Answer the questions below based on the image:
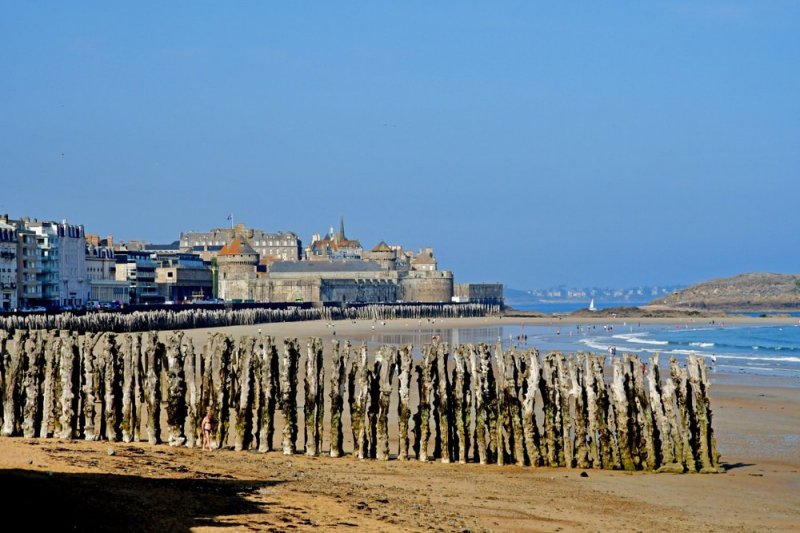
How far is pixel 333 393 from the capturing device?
16.7 meters

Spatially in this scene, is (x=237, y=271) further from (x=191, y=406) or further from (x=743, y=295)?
(x=191, y=406)

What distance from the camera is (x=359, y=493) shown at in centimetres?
1271

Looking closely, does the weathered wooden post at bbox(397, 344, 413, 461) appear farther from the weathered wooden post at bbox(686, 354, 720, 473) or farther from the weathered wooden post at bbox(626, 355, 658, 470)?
the weathered wooden post at bbox(686, 354, 720, 473)

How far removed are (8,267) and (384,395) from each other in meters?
75.4

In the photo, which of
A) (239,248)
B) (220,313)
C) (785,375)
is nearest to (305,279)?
(239,248)

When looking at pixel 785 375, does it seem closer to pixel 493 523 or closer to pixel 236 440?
pixel 236 440

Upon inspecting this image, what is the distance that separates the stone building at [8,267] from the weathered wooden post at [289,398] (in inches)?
2777

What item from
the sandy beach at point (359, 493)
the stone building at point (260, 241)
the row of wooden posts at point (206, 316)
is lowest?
the sandy beach at point (359, 493)

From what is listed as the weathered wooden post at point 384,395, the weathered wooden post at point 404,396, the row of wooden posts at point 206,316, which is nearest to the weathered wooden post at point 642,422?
the weathered wooden post at point 404,396

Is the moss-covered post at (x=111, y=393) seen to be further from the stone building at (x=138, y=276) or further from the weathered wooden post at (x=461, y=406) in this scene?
the stone building at (x=138, y=276)

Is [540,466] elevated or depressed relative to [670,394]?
depressed

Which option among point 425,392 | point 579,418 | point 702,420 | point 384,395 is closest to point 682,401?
point 702,420

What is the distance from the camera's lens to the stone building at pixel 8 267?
84.3 meters

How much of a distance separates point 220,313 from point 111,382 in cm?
6616
